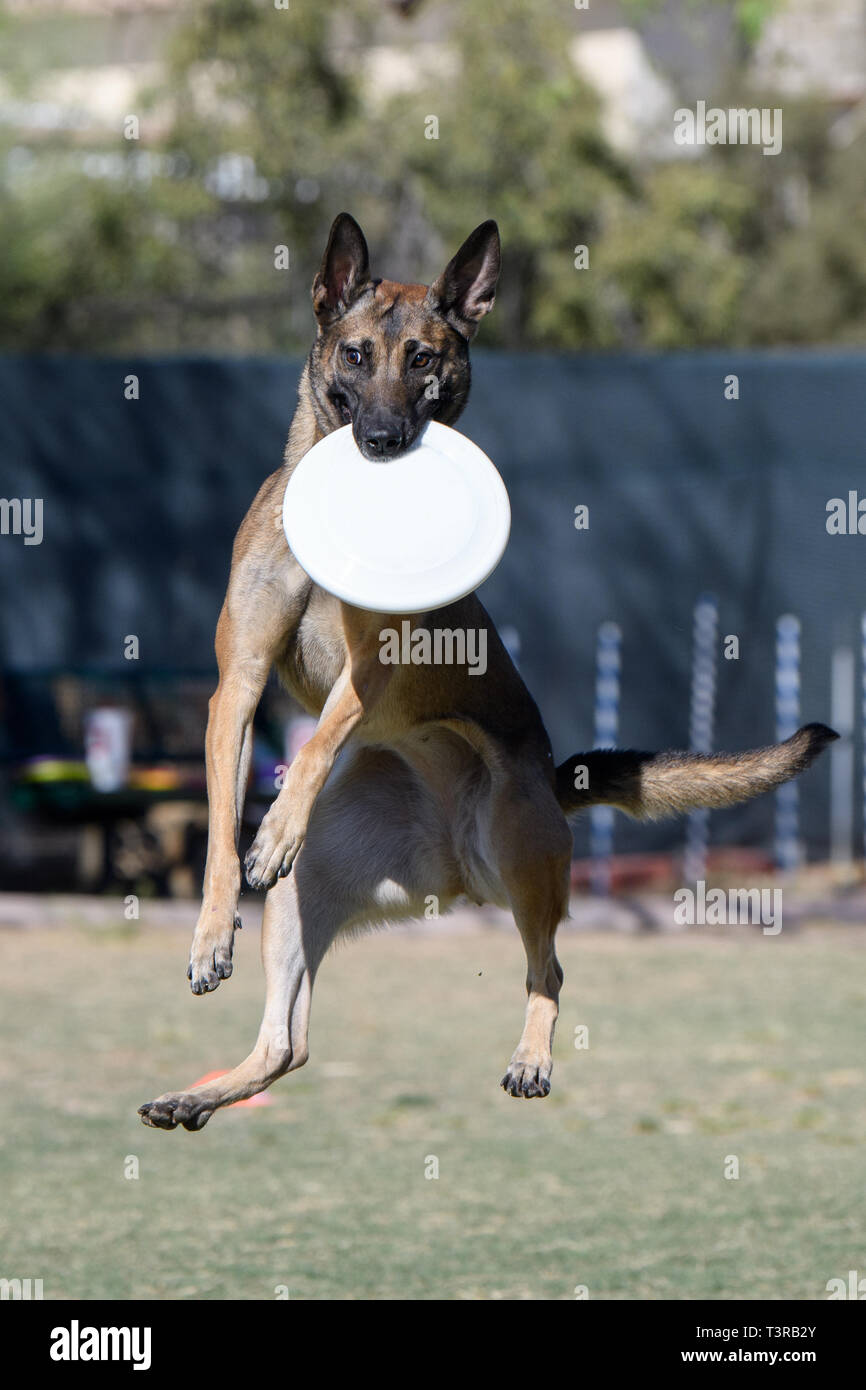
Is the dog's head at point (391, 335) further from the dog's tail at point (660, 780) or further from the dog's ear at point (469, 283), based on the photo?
the dog's tail at point (660, 780)

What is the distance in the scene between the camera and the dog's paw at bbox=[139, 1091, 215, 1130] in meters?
4.75

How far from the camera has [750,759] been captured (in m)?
5.54

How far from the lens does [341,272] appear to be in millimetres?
4879

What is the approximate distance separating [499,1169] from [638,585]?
6900 mm

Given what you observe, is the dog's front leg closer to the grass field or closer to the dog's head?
the dog's head

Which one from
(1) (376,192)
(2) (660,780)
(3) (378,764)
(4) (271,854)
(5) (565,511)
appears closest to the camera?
(4) (271,854)

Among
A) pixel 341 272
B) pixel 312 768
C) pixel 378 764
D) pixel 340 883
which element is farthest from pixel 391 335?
pixel 340 883

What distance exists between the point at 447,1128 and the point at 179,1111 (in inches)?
206

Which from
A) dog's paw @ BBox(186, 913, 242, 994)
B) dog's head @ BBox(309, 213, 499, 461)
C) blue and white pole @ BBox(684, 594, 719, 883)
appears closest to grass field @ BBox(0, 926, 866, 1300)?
blue and white pole @ BBox(684, 594, 719, 883)

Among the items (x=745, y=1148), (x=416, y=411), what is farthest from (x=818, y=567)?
(x=416, y=411)

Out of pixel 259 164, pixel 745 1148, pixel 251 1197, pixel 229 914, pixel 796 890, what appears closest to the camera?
pixel 229 914

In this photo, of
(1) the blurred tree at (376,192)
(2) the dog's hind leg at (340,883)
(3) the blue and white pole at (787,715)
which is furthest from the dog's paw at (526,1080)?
(1) the blurred tree at (376,192)

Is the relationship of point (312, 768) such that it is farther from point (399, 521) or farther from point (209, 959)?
point (399, 521)

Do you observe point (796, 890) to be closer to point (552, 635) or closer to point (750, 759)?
point (552, 635)
